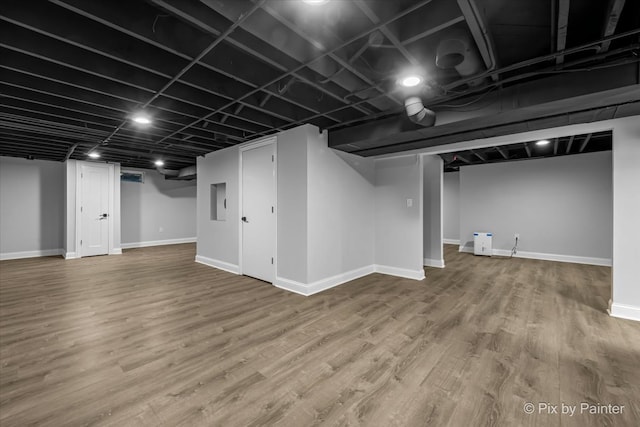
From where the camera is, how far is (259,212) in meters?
4.67

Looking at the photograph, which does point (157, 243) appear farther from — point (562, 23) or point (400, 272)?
point (562, 23)

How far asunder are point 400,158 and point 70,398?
4.87 metres

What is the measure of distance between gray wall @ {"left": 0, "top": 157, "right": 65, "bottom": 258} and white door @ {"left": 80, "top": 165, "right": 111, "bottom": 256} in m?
0.96

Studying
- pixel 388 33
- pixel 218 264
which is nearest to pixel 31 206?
pixel 218 264

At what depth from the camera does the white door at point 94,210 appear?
6.84 m

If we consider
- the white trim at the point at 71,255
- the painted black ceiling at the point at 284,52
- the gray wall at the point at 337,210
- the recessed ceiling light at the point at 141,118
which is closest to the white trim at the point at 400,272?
the gray wall at the point at 337,210

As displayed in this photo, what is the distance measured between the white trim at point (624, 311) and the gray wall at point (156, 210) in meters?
10.5

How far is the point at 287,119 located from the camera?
12.2 feet

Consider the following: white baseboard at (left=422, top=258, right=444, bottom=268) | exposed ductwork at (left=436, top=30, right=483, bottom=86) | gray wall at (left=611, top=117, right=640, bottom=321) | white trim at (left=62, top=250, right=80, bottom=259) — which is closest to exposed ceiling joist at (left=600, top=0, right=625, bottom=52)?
exposed ductwork at (left=436, top=30, right=483, bottom=86)

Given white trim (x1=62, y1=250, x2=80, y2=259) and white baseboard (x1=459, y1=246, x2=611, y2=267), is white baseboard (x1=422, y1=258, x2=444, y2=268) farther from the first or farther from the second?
white trim (x1=62, y1=250, x2=80, y2=259)

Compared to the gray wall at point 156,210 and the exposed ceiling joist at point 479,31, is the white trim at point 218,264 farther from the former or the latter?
the exposed ceiling joist at point 479,31

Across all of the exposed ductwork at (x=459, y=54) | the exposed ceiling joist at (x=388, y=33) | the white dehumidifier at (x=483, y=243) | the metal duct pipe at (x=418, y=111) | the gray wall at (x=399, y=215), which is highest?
the exposed ceiling joist at (x=388, y=33)

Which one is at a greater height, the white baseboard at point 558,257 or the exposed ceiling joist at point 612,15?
the exposed ceiling joist at point 612,15

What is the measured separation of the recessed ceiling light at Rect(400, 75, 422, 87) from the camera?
242cm
